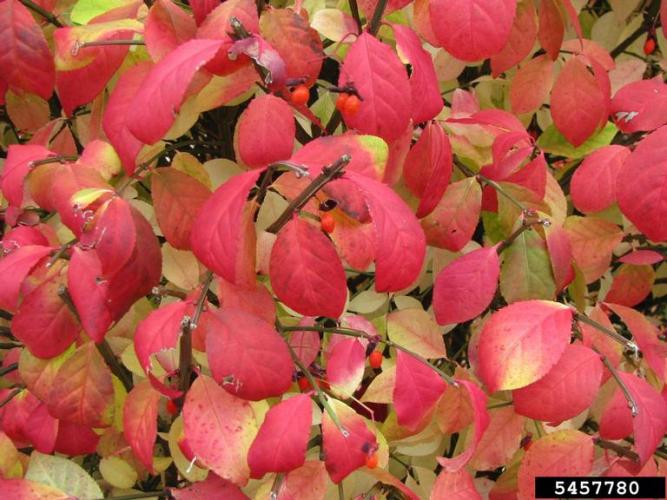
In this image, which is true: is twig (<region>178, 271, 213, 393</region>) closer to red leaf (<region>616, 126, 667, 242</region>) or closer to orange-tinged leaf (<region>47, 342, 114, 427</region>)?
orange-tinged leaf (<region>47, 342, 114, 427</region>)

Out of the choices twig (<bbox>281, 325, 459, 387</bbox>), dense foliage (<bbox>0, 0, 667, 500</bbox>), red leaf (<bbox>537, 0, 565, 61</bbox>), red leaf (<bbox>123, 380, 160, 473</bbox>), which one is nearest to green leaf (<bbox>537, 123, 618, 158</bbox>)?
dense foliage (<bbox>0, 0, 667, 500</bbox>)

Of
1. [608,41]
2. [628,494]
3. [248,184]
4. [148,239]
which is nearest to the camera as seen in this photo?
[248,184]

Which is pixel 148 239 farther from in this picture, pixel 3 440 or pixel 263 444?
pixel 3 440

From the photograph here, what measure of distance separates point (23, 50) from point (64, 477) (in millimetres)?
448

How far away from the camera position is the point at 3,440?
0.85 meters

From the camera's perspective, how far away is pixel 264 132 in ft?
2.06

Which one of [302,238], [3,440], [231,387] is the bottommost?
[3,440]

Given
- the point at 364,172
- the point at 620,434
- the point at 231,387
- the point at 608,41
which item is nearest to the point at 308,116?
the point at 364,172

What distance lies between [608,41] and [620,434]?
66 cm

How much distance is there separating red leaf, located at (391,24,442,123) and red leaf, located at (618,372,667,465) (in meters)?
0.31

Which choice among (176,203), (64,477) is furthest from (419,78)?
(64,477)

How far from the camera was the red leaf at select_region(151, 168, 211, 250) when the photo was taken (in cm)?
74

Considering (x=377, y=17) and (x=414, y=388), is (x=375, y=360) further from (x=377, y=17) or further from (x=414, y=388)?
(x=377, y=17)

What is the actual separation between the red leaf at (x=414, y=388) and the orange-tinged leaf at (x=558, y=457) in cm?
12
